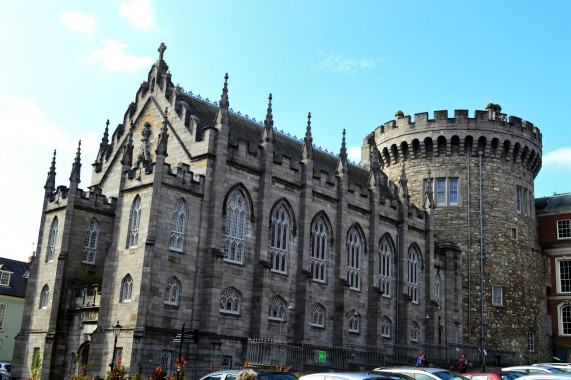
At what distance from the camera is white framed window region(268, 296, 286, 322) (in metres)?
34.0

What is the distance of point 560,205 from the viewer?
54469mm

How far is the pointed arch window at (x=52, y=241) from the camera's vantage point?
3319cm

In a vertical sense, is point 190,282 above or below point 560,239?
below

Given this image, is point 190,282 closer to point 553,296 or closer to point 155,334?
point 155,334

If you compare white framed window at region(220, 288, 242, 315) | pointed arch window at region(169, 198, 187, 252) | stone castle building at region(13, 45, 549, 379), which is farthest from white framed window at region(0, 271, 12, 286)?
white framed window at region(220, 288, 242, 315)

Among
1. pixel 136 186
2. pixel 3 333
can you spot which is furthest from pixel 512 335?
pixel 3 333

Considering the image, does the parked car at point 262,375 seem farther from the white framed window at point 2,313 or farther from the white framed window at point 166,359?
the white framed window at point 2,313

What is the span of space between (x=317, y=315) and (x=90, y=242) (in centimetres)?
1276

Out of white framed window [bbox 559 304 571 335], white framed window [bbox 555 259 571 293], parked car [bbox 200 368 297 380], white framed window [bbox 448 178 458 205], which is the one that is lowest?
parked car [bbox 200 368 297 380]

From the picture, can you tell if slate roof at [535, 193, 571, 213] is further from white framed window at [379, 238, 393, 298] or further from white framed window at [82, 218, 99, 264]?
white framed window at [82, 218, 99, 264]

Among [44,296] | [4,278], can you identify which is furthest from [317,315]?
[4,278]

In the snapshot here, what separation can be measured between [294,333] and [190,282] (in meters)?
7.44

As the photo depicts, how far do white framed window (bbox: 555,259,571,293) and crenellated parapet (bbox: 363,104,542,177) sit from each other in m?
8.15

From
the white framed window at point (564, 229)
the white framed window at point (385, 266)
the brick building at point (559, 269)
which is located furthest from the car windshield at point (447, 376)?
the white framed window at point (564, 229)
